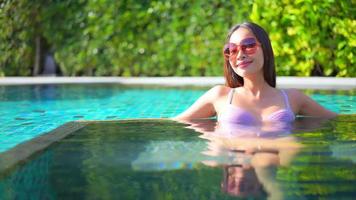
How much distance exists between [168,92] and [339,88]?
2564 mm

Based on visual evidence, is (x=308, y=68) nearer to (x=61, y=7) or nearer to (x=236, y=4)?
(x=236, y=4)

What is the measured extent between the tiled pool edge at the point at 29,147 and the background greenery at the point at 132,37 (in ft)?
19.8

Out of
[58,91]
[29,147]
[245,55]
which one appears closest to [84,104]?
[58,91]

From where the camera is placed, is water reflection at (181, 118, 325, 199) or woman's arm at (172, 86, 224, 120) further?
woman's arm at (172, 86, 224, 120)

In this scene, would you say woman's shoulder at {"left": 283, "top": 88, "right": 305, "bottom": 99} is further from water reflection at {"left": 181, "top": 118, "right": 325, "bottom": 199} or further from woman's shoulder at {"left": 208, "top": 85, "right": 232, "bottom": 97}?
woman's shoulder at {"left": 208, "top": 85, "right": 232, "bottom": 97}

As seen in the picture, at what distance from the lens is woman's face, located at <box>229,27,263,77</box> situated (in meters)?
3.91

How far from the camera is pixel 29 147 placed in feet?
10.5

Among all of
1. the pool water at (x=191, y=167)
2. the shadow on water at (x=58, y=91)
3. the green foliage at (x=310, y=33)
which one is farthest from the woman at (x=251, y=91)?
the green foliage at (x=310, y=33)

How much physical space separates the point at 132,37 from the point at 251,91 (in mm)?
7800

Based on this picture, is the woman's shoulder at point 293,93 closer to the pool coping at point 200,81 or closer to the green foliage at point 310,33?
the pool coping at point 200,81

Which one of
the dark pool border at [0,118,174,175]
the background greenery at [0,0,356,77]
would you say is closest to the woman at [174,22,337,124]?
the dark pool border at [0,118,174,175]

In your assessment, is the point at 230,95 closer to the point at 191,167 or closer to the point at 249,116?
the point at 249,116

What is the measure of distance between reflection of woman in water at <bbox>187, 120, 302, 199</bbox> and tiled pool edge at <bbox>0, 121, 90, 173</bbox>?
903 mm

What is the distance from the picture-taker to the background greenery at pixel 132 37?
32.0 feet
